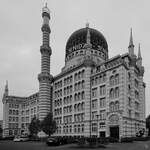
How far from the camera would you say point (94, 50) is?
9431cm

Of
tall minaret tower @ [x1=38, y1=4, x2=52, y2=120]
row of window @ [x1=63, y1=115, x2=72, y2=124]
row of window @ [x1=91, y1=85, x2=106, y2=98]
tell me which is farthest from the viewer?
tall minaret tower @ [x1=38, y1=4, x2=52, y2=120]

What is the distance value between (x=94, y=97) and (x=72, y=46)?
30.9 meters

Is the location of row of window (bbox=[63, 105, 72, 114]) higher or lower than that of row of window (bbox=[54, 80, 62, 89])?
lower

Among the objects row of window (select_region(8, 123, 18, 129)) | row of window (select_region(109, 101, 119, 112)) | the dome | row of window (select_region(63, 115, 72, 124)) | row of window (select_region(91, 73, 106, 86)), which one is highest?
the dome

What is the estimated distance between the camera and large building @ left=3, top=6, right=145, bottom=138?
65.8 m

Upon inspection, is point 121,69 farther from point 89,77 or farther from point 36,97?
point 36,97

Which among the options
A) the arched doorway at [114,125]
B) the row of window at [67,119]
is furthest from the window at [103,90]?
the row of window at [67,119]

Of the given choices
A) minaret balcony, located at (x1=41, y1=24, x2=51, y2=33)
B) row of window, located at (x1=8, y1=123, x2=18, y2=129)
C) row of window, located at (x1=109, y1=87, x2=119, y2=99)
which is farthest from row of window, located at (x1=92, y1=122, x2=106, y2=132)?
row of window, located at (x1=8, y1=123, x2=18, y2=129)

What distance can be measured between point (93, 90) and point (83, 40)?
2699 cm

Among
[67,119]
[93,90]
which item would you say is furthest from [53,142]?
[67,119]

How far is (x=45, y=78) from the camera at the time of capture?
91.6 m

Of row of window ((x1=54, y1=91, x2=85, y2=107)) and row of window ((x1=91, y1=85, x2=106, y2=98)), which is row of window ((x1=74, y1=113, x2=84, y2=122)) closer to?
row of window ((x1=54, y1=91, x2=85, y2=107))

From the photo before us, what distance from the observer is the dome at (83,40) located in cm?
9550

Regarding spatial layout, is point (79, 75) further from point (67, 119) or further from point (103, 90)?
point (67, 119)
